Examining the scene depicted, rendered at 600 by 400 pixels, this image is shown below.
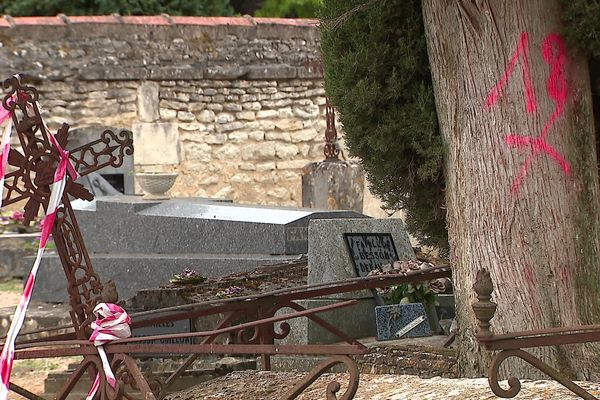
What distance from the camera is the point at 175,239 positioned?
10.4m

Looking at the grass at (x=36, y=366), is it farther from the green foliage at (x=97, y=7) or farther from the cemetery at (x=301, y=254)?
the green foliage at (x=97, y=7)

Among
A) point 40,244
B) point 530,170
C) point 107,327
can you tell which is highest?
point 530,170

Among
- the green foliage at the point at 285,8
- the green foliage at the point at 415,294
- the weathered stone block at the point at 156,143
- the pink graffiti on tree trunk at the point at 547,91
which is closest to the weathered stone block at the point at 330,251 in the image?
the green foliage at the point at 415,294

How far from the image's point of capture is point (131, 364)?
3.92 m

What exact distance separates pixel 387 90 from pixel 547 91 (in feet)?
2.93

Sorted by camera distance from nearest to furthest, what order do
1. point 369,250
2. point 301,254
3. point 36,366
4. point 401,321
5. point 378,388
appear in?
point 378,388, point 401,321, point 369,250, point 36,366, point 301,254

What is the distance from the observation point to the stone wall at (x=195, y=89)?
1481 centimetres

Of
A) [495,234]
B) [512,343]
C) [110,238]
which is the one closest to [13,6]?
[110,238]

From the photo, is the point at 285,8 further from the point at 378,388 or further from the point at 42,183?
the point at 42,183

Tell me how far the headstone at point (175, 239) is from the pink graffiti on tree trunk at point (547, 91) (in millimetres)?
4089

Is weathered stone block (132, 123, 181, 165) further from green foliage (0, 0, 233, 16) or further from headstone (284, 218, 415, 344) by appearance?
headstone (284, 218, 415, 344)

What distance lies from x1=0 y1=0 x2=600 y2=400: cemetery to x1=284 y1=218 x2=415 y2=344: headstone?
1cm

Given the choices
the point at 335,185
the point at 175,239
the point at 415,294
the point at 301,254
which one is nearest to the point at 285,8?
the point at 335,185

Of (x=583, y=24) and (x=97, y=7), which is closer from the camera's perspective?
(x=583, y=24)
